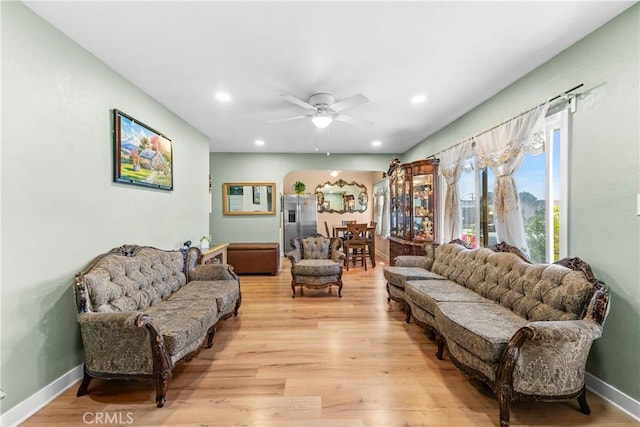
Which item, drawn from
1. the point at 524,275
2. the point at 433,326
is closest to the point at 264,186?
the point at 433,326

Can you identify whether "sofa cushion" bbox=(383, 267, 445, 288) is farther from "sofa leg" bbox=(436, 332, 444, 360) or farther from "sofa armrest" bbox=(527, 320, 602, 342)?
"sofa armrest" bbox=(527, 320, 602, 342)

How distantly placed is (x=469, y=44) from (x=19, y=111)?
3223 millimetres

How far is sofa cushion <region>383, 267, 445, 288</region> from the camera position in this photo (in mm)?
3225

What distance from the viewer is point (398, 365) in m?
2.27

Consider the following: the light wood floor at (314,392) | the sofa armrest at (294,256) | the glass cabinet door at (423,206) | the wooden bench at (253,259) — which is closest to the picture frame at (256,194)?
the wooden bench at (253,259)

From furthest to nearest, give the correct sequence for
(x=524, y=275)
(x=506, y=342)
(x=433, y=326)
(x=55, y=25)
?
(x=433, y=326) → (x=524, y=275) → (x=55, y=25) → (x=506, y=342)

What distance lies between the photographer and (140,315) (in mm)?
1750

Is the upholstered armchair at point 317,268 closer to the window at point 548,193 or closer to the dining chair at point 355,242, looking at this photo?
the dining chair at point 355,242

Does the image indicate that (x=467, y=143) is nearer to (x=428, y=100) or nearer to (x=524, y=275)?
(x=428, y=100)

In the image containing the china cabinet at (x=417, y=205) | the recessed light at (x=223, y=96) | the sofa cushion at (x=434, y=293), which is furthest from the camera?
the china cabinet at (x=417, y=205)

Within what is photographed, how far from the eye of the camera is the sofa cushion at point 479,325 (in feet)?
5.60

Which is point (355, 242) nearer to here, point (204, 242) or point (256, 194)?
point (256, 194)

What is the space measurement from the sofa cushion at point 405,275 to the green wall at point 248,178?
318cm

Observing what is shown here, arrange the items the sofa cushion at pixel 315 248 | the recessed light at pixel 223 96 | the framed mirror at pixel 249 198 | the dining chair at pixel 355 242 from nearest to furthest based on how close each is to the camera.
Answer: the recessed light at pixel 223 96 → the sofa cushion at pixel 315 248 → the framed mirror at pixel 249 198 → the dining chair at pixel 355 242
